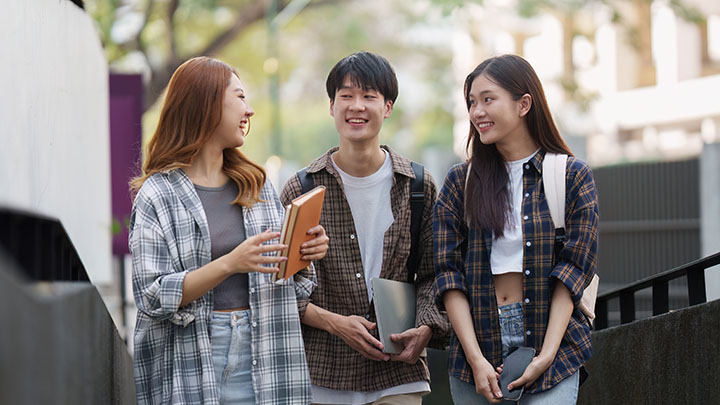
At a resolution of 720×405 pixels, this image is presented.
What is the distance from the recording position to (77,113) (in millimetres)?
5965

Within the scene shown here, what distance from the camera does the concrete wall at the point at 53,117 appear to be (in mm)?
3307

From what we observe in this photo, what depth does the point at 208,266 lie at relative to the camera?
139 inches

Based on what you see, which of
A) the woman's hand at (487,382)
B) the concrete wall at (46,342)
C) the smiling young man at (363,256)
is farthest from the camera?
the smiling young man at (363,256)

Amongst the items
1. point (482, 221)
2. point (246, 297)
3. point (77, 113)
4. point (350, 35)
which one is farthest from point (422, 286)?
point (350, 35)

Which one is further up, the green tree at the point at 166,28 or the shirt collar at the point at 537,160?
the green tree at the point at 166,28

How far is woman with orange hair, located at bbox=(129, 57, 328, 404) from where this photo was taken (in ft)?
11.7

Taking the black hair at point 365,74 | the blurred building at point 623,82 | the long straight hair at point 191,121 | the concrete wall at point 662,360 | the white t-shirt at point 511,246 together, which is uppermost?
the blurred building at point 623,82

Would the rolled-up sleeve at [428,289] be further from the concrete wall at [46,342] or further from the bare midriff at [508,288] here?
the concrete wall at [46,342]

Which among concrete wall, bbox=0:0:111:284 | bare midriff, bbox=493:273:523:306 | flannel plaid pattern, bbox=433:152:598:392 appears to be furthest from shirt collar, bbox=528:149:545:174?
concrete wall, bbox=0:0:111:284

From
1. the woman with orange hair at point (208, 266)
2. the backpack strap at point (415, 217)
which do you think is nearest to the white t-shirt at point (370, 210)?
the backpack strap at point (415, 217)

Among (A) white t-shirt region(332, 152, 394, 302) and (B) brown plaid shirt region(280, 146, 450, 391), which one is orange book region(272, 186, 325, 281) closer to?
(B) brown plaid shirt region(280, 146, 450, 391)

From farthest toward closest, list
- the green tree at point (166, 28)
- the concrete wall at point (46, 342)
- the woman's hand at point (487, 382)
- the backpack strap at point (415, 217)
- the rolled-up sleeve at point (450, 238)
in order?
the green tree at point (166, 28) < the backpack strap at point (415, 217) < the rolled-up sleeve at point (450, 238) < the woman's hand at point (487, 382) < the concrete wall at point (46, 342)

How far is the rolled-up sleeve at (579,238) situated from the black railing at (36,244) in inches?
75.7

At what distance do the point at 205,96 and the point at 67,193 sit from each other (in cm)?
154
